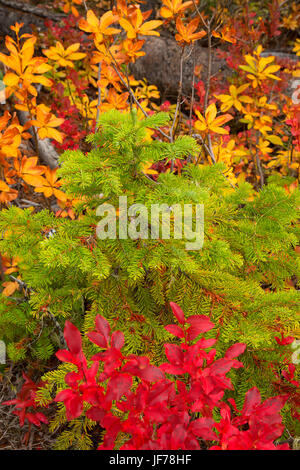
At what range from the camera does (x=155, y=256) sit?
1.03 metres

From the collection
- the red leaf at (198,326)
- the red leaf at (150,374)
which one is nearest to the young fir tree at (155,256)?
the red leaf at (198,326)

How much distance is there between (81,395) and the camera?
0.87 metres

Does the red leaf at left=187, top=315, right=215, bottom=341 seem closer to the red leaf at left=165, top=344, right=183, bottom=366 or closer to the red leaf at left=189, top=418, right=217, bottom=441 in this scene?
the red leaf at left=165, top=344, right=183, bottom=366

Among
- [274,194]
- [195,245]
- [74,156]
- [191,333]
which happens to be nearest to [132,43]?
[74,156]

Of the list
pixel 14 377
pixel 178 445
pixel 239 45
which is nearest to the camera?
pixel 178 445

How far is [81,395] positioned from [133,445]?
0.16 metres

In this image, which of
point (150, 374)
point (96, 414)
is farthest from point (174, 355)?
point (96, 414)

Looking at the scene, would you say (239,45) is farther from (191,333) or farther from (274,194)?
(191,333)

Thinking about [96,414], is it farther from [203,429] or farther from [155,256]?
[155,256]

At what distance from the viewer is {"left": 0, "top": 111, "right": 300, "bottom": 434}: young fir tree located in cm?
103

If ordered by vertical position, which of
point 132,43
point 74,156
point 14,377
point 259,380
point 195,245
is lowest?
point 14,377

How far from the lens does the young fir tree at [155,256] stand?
1034 millimetres

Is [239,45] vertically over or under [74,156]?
over

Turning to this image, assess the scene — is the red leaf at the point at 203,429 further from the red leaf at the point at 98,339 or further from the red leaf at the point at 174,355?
the red leaf at the point at 98,339
